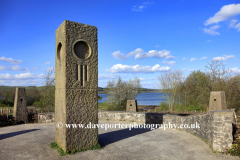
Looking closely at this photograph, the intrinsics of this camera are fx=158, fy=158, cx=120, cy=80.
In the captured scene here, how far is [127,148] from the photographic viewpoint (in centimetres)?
511

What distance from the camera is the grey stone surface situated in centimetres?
441

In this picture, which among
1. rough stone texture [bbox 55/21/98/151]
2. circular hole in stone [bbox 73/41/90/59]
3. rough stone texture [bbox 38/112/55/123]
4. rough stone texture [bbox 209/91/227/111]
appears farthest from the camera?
rough stone texture [bbox 38/112/55/123]

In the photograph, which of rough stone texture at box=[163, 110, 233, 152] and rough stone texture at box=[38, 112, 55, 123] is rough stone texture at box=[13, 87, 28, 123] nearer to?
rough stone texture at box=[38, 112, 55, 123]

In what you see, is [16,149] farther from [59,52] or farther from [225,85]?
[225,85]

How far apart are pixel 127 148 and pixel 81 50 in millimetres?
3451

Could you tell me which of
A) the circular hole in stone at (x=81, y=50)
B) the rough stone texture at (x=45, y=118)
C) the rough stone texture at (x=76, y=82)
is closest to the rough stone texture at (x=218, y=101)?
the rough stone texture at (x=76, y=82)

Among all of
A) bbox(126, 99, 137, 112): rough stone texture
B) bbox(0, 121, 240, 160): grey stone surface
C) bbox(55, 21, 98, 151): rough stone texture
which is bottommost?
bbox(0, 121, 240, 160): grey stone surface

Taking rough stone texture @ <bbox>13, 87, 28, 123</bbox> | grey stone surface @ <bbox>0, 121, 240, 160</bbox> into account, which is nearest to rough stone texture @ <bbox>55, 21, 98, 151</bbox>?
grey stone surface @ <bbox>0, 121, 240, 160</bbox>

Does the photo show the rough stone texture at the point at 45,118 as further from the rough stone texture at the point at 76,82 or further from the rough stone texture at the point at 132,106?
the rough stone texture at the point at 132,106

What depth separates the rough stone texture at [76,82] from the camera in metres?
4.60

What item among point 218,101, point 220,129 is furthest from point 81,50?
point 218,101

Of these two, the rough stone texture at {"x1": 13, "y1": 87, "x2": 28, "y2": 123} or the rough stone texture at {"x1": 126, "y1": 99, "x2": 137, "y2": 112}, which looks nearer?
the rough stone texture at {"x1": 13, "y1": 87, "x2": 28, "y2": 123}

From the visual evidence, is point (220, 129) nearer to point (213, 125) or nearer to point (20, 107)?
point (213, 125)

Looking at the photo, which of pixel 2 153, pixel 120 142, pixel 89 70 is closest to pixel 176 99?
pixel 120 142
